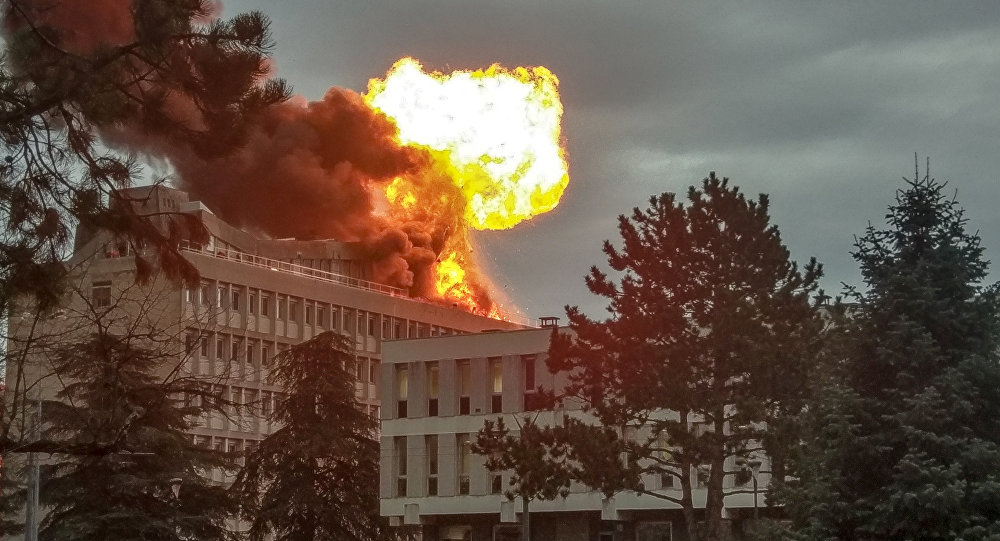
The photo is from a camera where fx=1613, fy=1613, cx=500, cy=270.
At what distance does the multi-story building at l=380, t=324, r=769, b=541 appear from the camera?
6122 cm

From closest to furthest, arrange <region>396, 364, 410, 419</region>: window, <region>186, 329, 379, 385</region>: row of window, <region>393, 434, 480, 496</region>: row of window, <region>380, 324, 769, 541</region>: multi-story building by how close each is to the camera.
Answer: <region>380, 324, 769, 541</region>: multi-story building
<region>393, 434, 480, 496</region>: row of window
<region>396, 364, 410, 419</region>: window
<region>186, 329, 379, 385</region>: row of window

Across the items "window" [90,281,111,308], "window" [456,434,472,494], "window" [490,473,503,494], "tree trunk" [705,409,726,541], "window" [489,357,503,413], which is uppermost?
"window" [489,357,503,413]

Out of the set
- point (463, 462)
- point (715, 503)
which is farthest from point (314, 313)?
point (715, 503)

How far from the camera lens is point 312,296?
324ft

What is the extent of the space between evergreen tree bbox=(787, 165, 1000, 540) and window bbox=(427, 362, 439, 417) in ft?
127

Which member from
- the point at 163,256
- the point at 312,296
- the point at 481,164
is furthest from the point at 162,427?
the point at 481,164

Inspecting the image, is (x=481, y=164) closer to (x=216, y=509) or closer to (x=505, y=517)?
(x=505, y=517)

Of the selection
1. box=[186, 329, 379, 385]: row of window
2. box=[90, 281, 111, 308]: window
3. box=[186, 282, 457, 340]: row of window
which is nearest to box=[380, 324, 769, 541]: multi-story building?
box=[186, 329, 379, 385]: row of window

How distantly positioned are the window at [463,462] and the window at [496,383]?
64.6 inches

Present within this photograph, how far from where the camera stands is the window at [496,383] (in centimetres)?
6462

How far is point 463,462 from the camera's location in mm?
64375

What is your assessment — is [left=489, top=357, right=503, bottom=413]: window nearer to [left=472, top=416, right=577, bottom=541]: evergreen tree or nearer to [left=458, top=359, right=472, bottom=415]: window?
[left=458, top=359, right=472, bottom=415]: window

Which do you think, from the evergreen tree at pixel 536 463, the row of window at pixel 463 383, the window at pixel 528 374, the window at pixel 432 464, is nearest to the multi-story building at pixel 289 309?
the row of window at pixel 463 383

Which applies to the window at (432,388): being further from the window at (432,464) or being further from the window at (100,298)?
the window at (100,298)
